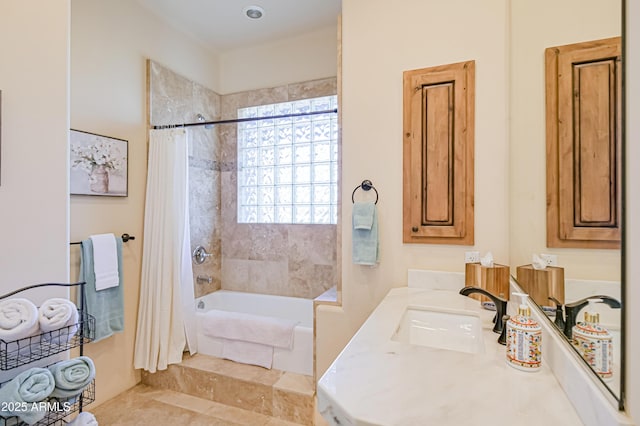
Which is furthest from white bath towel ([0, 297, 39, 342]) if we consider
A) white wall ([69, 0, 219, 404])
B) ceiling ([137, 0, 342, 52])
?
ceiling ([137, 0, 342, 52])

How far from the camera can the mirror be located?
2.13 ft

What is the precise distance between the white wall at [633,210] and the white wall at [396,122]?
119cm

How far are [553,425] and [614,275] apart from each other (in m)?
0.33

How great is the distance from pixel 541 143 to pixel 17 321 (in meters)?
2.11

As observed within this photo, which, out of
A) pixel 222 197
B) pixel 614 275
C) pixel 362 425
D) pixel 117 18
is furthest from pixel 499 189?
pixel 117 18

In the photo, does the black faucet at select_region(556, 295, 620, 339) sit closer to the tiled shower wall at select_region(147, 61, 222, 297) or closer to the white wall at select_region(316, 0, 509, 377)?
the white wall at select_region(316, 0, 509, 377)

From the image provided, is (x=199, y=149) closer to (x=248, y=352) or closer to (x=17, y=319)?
(x=248, y=352)

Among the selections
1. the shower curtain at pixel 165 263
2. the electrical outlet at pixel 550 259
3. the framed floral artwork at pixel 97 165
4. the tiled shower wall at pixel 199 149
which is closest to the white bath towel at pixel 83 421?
the shower curtain at pixel 165 263

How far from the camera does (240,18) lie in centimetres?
278

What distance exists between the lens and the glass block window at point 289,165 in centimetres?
304

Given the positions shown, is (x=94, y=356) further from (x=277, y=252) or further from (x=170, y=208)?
(x=277, y=252)

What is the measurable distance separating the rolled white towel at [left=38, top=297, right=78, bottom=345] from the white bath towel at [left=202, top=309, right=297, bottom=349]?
3.77 feet

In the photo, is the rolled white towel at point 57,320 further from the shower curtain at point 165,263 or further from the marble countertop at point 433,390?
the marble countertop at point 433,390

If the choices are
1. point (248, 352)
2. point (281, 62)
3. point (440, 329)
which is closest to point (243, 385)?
point (248, 352)
